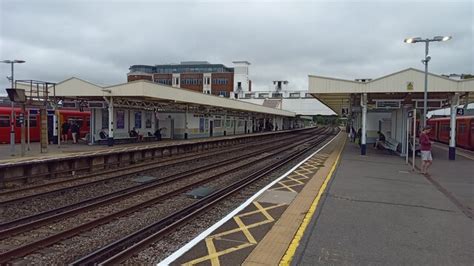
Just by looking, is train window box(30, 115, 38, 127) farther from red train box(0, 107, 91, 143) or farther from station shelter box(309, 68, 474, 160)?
station shelter box(309, 68, 474, 160)

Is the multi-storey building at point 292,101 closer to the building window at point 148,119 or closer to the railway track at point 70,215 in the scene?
the building window at point 148,119

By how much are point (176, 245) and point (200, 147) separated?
1911cm

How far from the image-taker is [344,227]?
6027 mm

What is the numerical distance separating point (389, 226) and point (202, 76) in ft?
271

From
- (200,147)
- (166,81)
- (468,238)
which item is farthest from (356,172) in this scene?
(166,81)

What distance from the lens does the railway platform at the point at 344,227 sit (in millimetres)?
4777

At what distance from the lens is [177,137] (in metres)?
32.5

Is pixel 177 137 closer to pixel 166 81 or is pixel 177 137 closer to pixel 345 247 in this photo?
pixel 345 247

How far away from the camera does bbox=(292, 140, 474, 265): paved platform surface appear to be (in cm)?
475

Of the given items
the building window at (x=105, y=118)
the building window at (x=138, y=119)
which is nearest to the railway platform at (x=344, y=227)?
the building window at (x=105, y=118)

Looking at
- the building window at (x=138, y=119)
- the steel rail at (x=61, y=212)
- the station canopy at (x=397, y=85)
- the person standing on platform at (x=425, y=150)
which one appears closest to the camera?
the steel rail at (x=61, y=212)

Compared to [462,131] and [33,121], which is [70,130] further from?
[462,131]

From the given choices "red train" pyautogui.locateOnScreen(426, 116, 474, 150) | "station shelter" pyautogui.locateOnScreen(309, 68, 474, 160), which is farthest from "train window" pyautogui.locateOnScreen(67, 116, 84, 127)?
"red train" pyautogui.locateOnScreen(426, 116, 474, 150)

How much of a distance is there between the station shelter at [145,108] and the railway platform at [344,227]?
→ 1468cm
